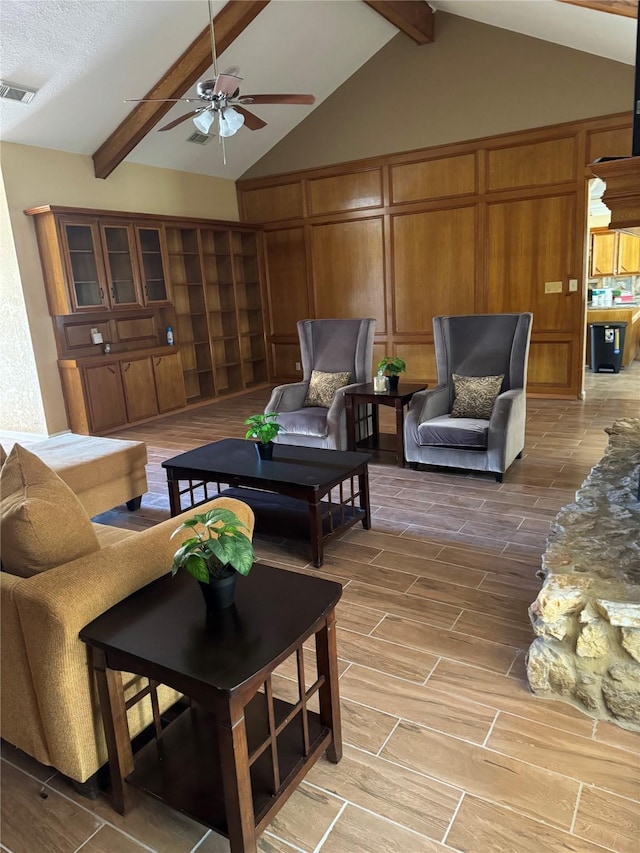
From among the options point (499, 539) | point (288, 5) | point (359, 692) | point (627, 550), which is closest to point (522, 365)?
point (499, 539)

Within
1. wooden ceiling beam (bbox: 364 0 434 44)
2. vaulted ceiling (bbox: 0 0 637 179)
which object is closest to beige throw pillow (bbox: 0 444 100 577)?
vaulted ceiling (bbox: 0 0 637 179)

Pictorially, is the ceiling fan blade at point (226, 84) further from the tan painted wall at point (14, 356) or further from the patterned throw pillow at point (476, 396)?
the tan painted wall at point (14, 356)

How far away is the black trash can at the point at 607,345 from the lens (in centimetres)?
821

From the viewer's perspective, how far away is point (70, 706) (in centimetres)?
145

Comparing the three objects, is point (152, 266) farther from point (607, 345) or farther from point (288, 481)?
point (607, 345)

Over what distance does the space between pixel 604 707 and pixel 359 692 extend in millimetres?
793

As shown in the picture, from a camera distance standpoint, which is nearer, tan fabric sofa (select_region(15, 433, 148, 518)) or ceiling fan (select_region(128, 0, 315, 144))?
tan fabric sofa (select_region(15, 433, 148, 518))

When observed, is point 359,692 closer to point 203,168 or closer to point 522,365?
point 522,365

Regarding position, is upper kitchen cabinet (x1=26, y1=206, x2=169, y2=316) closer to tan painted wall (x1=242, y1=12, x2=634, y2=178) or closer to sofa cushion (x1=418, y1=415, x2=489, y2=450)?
tan painted wall (x1=242, y1=12, x2=634, y2=178)

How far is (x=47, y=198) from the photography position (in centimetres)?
583

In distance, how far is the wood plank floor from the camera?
1.48 metres

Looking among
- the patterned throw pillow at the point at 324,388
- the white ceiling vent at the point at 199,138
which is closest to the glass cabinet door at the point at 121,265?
the white ceiling vent at the point at 199,138

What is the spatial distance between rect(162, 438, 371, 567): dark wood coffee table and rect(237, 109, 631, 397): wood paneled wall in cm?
420

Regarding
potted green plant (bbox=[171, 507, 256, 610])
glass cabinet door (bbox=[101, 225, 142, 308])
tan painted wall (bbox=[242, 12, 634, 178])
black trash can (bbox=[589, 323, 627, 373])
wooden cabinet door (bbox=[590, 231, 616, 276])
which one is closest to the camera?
potted green plant (bbox=[171, 507, 256, 610])
